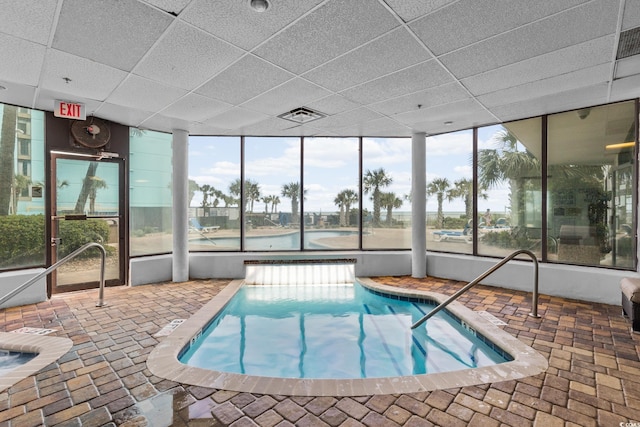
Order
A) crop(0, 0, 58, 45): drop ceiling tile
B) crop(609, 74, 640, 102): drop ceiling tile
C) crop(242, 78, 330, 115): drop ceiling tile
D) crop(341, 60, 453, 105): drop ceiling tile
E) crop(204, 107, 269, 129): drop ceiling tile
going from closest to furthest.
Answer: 1. crop(0, 0, 58, 45): drop ceiling tile
2. crop(341, 60, 453, 105): drop ceiling tile
3. crop(609, 74, 640, 102): drop ceiling tile
4. crop(242, 78, 330, 115): drop ceiling tile
5. crop(204, 107, 269, 129): drop ceiling tile

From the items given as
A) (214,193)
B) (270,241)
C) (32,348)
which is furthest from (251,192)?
(32,348)

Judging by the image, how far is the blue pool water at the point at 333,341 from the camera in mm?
2889

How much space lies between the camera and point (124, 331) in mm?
3180

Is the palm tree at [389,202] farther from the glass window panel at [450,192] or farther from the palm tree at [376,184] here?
the glass window panel at [450,192]

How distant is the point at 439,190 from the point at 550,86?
269 centimetres

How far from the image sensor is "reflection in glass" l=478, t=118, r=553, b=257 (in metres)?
4.95

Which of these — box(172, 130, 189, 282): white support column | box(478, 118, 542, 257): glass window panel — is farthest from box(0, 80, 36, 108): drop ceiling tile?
box(478, 118, 542, 257): glass window panel

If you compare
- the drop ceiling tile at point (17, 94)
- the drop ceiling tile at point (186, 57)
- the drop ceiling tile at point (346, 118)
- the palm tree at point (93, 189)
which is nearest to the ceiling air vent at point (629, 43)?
the drop ceiling tile at point (346, 118)

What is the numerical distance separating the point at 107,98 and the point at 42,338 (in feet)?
9.54

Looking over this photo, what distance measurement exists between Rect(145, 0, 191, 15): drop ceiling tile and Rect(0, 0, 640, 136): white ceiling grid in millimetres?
11

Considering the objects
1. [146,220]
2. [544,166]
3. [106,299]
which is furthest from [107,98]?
[544,166]

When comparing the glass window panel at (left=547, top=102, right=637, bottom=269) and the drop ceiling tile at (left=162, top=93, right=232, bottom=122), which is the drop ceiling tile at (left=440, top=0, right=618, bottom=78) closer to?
the glass window panel at (left=547, top=102, right=637, bottom=269)

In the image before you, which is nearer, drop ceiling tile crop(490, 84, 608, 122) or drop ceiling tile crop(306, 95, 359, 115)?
drop ceiling tile crop(490, 84, 608, 122)

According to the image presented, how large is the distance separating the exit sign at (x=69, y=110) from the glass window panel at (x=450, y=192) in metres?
5.75
